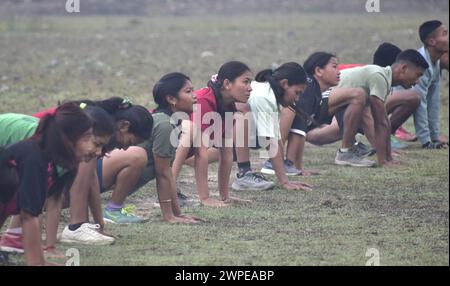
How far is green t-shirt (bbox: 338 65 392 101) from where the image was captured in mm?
8570

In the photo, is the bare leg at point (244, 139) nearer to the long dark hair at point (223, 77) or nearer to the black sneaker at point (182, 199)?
the long dark hair at point (223, 77)

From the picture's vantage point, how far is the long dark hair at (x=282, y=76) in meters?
7.44

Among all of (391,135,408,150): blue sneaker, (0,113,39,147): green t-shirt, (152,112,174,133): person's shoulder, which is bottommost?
(391,135,408,150): blue sneaker

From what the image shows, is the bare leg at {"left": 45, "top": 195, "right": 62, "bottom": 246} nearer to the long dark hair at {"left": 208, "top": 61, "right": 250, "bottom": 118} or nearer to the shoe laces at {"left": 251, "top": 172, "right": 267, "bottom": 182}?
the long dark hair at {"left": 208, "top": 61, "right": 250, "bottom": 118}

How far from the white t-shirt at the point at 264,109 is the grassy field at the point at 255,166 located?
44cm

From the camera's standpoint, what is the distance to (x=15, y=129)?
5707 mm

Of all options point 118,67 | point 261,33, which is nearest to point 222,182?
point 118,67

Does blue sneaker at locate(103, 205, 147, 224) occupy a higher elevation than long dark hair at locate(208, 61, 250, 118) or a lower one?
lower

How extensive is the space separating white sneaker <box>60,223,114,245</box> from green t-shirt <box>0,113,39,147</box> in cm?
56

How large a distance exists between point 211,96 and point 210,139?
0.93ft

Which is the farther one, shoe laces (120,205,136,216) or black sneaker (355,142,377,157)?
black sneaker (355,142,377,157)

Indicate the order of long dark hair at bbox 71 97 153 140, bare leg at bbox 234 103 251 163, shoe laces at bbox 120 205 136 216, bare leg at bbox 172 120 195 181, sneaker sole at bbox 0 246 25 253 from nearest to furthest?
sneaker sole at bbox 0 246 25 253 < long dark hair at bbox 71 97 153 140 < shoe laces at bbox 120 205 136 216 < bare leg at bbox 172 120 195 181 < bare leg at bbox 234 103 251 163

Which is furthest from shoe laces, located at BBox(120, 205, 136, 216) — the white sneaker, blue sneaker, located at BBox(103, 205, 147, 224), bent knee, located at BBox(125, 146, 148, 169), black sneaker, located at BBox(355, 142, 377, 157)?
black sneaker, located at BBox(355, 142, 377, 157)

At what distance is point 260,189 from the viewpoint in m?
7.56
